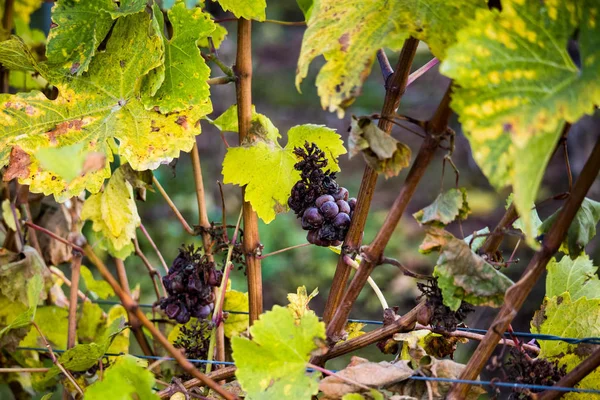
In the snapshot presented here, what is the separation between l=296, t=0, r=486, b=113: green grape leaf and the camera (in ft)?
1.61

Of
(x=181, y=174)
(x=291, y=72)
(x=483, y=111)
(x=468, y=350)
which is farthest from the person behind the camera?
(x=291, y=72)

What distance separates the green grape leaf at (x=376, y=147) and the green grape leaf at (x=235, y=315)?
37 centimetres

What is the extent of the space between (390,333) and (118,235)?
345 millimetres

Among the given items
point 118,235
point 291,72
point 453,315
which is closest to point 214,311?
point 118,235

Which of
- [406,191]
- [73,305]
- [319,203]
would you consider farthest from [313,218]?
[73,305]

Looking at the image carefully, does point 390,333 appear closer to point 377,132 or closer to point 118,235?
point 377,132

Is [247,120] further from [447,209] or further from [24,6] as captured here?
[24,6]

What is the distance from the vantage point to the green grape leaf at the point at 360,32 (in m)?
0.49

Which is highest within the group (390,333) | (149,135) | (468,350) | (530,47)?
(530,47)

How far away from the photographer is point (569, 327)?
656mm

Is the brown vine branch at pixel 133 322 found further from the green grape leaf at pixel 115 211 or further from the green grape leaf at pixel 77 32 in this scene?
the green grape leaf at pixel 77 32

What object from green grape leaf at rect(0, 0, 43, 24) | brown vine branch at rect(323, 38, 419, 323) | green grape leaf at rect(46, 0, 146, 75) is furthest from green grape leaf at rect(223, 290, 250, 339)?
green grape leaf at rect(0, 0, 43, 24)

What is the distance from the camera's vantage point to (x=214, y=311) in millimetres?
691

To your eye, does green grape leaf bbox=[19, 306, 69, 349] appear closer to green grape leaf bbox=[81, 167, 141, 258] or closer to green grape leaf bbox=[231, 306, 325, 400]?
green grape leaf bbox=[81, 167, 141, 258]
